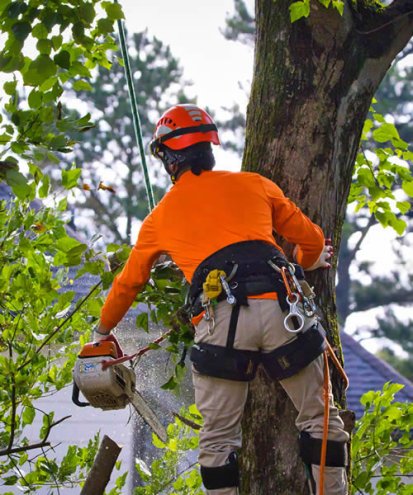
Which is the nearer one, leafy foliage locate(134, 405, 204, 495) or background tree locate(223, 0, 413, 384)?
leafy foliage locate(134, 405, 204, 495)

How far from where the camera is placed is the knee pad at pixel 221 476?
13.3ft

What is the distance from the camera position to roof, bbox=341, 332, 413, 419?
16.4 m

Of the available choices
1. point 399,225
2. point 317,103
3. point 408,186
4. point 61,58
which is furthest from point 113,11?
point 408,186

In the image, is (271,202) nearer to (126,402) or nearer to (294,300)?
(294,300)

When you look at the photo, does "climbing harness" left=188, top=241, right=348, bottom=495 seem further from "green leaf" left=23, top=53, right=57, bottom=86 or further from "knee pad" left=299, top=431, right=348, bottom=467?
"green leaf" left=23, top=53, right=57, bottom=86

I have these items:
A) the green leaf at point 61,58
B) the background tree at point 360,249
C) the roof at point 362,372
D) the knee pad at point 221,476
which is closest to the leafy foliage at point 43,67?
the green leaf at point 61,58

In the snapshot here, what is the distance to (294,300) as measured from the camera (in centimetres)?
416

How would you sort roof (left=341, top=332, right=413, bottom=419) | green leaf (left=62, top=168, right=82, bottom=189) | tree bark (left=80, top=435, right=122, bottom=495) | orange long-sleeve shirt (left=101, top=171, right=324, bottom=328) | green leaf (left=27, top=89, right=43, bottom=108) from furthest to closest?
roof (left=341, top=332, right=413, bottom=419) < green leaf (left=62, top=168, right=82, bottom=189) < tree bark (left=80, top=435, right=122, bottom=495) < green leaf (left=27, top=89, right=43, bottom=108) < orange long-sleeve shirt (left=101, top=171, right=324, bottom=328)

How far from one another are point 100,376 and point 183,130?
3.80ft

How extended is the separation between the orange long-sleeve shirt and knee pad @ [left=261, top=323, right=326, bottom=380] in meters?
0.45

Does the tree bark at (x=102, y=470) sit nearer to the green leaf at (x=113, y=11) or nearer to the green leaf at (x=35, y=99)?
the green leaf at (x=35, y=99)

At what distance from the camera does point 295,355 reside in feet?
13.6

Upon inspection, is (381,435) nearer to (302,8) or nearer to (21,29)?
(302,8)

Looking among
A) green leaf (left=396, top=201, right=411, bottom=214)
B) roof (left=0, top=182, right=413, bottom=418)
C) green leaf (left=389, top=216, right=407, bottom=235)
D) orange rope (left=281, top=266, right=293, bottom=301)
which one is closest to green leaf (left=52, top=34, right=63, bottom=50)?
orange rope (left=281, top=266, right=293, bottom=301)
